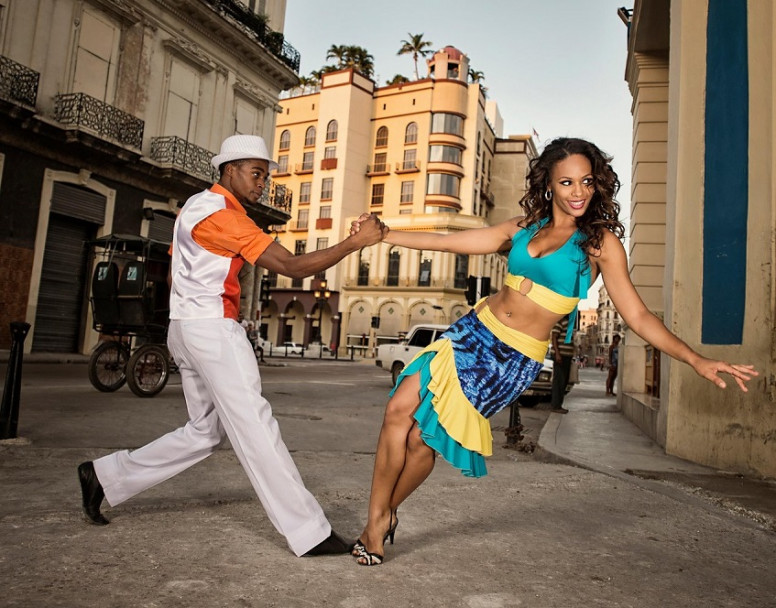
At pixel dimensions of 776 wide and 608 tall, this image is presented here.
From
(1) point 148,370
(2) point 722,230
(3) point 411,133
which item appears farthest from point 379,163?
(2) point 722,230

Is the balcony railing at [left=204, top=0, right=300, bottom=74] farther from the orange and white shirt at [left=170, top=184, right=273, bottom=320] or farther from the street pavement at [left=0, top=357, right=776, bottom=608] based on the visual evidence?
the orange and white shirt at [left=170, top=184, right=273, bottom=320]

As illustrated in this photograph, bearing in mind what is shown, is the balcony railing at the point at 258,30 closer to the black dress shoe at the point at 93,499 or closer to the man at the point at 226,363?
the man at the point at 226,363

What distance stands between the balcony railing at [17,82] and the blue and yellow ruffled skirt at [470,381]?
1587cm

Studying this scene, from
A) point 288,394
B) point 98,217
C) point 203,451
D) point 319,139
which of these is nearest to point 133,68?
point 98,217

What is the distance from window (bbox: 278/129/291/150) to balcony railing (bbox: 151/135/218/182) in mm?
33048

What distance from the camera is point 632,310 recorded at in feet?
9.18

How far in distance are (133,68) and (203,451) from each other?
61.5 feet

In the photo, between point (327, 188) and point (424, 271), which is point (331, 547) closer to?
point (424, 271)

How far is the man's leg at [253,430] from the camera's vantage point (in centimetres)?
264

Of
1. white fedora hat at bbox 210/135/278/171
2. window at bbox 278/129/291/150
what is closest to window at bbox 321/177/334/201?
window at bbox 278/129/291/150

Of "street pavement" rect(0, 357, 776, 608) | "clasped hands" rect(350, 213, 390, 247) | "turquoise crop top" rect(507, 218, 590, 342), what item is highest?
"clasped hands" rect(350, 213, 390, 247)

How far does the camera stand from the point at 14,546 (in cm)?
253

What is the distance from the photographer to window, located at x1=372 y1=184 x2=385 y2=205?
5062 centimetres

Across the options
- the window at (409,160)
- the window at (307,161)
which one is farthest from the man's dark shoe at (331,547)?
the window at (307,161)
